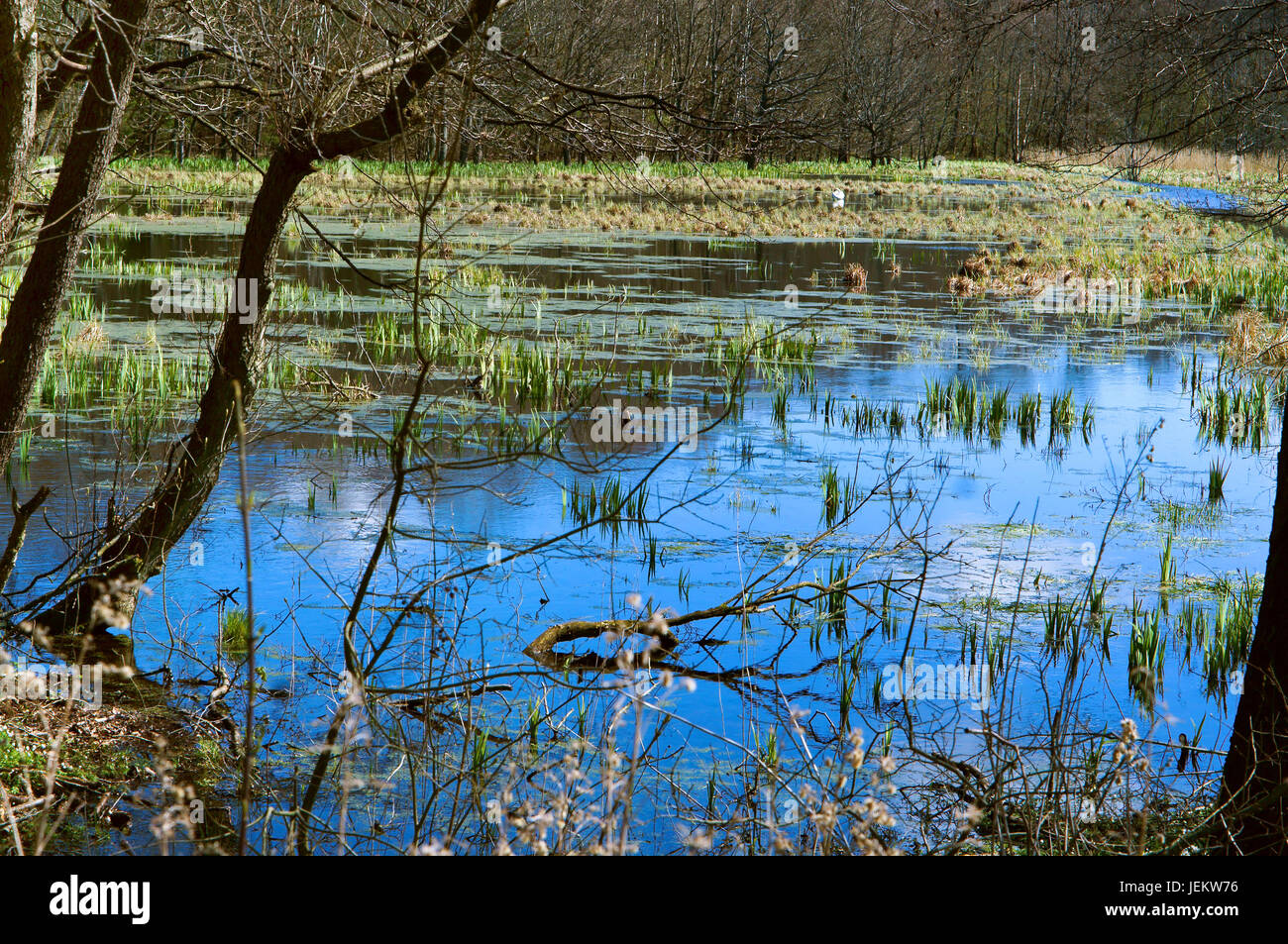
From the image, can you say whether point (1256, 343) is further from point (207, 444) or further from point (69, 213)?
point (69, 213)

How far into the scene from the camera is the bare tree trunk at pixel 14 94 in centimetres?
391

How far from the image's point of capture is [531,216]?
22.9 m

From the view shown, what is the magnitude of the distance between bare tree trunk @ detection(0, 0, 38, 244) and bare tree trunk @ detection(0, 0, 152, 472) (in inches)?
6.9

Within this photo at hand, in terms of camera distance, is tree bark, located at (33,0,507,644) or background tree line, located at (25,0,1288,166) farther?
tree bark, located at (33,0,507,644)

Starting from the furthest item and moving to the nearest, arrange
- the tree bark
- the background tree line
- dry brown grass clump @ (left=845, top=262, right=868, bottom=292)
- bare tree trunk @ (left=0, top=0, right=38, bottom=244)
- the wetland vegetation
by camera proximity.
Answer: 1. dry brown grass clump @ (left=845, top=262, right=868, bottom=292)
2. the tree bark
3. the background tree line
4. bare tree trunk @ (left=0, top=0, right=38, bottom=244)
5. the wetland vegetation

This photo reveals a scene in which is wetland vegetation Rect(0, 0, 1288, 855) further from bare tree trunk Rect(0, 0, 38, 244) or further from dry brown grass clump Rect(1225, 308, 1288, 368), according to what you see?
bare tree trunk Rect(0, 0, 38, 244)

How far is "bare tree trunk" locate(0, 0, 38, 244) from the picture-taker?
12.8 ft

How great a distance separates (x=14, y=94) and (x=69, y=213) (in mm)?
386

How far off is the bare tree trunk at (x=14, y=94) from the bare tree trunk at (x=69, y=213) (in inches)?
6.9

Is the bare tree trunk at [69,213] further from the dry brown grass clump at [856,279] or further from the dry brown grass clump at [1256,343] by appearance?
the dry brown grass clump at [856,279]

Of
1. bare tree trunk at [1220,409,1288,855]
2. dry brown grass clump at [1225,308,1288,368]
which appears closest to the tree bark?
bare tree trunk at [1220,409,1288,855]

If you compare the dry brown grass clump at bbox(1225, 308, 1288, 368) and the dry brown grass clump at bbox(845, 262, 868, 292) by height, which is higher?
the dry brown grass clump at bbox(845, 262, 868, 292)

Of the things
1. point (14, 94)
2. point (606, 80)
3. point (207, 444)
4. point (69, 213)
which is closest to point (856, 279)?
point (606, 80)
